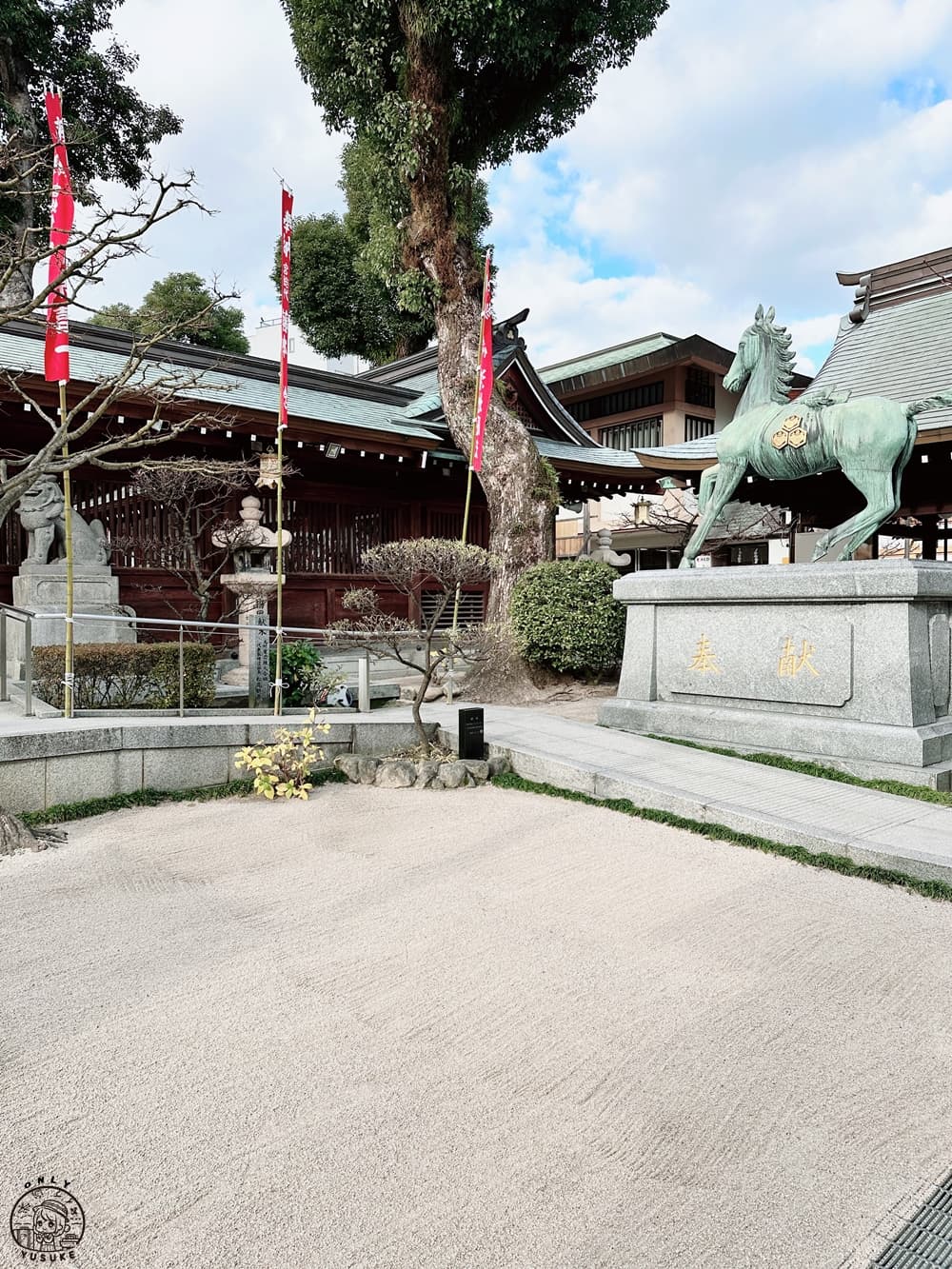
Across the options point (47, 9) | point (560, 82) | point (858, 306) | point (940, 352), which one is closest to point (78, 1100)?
point (940, 352)

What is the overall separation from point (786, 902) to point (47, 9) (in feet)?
74.5

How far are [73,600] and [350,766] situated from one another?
182 inches

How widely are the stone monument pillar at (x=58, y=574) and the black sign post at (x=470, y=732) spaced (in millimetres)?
4262

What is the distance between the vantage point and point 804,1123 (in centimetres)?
226

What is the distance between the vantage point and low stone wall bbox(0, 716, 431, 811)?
5262 millimetres

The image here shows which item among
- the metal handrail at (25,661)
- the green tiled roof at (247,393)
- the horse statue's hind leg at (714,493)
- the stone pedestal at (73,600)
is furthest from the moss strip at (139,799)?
the green tiled roof at (247,393)

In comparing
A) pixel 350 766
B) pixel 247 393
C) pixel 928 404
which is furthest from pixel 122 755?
pixel 247 393

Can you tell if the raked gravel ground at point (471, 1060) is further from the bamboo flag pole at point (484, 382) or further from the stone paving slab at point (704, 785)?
the bamboo flag pole at point (484, 382)

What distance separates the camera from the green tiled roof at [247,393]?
10570mm

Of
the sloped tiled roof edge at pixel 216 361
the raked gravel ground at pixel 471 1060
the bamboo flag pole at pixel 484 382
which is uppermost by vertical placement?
the sloped tiled roof edge at pixel 216 361

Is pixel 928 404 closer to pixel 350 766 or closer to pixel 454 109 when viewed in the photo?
pixel 350 766

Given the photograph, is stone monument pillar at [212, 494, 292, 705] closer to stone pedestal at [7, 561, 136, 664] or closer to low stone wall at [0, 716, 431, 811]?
stone pedestal at [7, 561, 136, 664]

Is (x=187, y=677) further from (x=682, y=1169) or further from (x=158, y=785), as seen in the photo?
(x=682, y=1169)

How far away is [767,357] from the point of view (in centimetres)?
765
